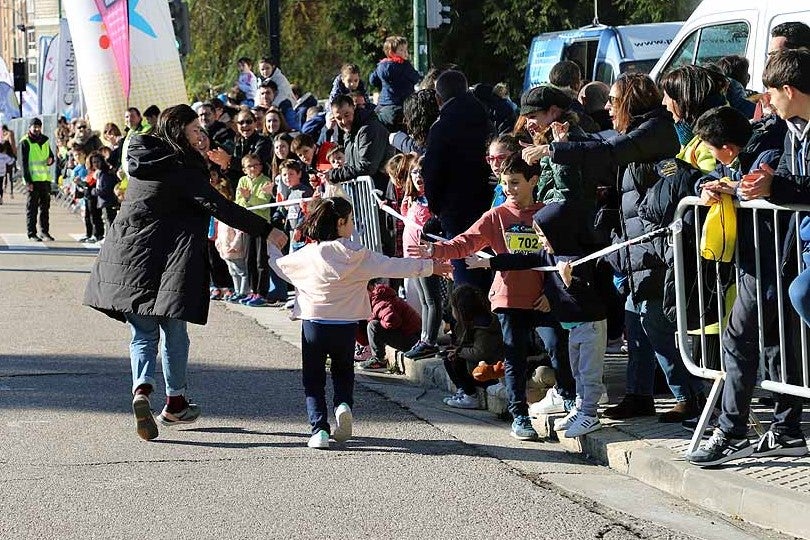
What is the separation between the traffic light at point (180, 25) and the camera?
23984 mm

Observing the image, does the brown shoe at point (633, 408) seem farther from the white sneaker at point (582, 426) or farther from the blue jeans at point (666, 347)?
the white sneaker at point (582, 426)

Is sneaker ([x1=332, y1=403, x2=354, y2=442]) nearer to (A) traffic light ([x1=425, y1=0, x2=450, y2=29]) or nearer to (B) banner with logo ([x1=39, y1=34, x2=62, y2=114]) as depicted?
(A) traffic light ([x1=425, y1=0, x2=450, y2=29])

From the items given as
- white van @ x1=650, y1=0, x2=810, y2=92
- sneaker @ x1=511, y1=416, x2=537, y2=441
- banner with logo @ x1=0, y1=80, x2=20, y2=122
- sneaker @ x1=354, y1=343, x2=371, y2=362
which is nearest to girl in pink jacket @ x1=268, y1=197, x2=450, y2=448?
sneaker @ x1=511, y1=416, x2=537, y2=441

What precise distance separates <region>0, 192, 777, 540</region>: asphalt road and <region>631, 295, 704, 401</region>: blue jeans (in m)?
0.72

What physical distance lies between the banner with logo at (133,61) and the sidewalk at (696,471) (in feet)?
50.2

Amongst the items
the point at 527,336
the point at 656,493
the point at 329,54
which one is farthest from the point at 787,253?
the point at 329,54

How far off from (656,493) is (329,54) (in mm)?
29508

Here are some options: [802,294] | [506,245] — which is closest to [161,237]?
[506,245]

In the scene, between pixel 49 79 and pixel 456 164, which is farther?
pixel 49 79

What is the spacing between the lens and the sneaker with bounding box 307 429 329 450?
778 centimetres

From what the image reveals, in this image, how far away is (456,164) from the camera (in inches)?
378

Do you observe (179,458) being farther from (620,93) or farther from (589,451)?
(620,93)

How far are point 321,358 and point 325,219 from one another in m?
0.74

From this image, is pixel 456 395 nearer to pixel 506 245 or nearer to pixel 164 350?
pixel 506 245
